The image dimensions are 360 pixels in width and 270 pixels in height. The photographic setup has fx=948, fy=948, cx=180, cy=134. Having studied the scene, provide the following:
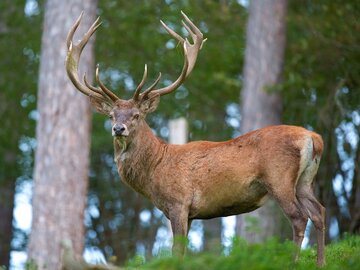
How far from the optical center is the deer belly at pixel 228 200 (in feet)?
29.8

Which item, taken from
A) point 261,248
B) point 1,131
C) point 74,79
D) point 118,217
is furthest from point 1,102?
point 261,248

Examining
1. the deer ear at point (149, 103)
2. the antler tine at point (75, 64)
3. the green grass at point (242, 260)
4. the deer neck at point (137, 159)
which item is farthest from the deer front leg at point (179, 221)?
the green grass at point (242, 260)

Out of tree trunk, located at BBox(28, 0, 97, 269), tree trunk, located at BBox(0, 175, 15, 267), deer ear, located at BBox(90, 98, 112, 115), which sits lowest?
tree trunk, located at BBox(0, 175, 15, 267)

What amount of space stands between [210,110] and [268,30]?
562cm

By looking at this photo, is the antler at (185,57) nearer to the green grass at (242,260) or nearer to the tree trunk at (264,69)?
the green grass at (242,260)

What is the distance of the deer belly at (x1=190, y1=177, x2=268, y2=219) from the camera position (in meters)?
9.09

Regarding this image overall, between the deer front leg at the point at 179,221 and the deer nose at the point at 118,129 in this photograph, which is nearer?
the deer front leg at the point at 179,221

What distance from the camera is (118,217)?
24.3 m

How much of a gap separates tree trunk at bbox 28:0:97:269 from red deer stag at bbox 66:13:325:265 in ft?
14.7

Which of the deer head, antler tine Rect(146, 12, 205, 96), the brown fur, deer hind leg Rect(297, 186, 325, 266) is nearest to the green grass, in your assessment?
deer hind leg Rect(297, 186, 325, 266)

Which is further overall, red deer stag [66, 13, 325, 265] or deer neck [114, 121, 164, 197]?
deer neck [114, 121, 164, 197]

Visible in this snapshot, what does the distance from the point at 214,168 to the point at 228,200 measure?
0.35 metres

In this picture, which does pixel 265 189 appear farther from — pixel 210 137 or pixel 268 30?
pixel 210 137

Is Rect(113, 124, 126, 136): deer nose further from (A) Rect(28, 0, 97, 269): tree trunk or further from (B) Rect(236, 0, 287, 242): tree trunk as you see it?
(B) Rect(236, 0, 287, 242): tree trunk
